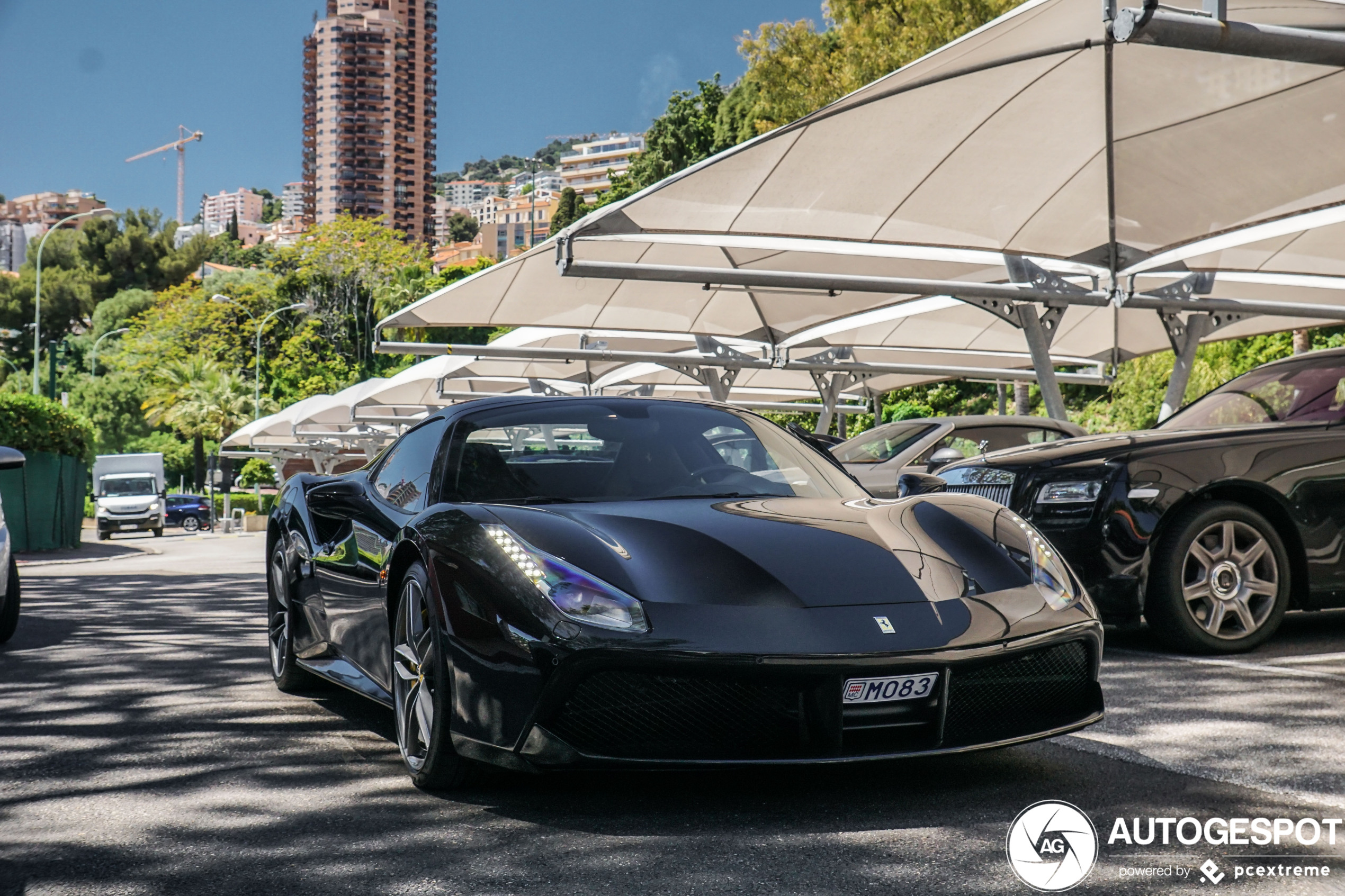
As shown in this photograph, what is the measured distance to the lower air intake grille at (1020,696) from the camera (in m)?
3.41

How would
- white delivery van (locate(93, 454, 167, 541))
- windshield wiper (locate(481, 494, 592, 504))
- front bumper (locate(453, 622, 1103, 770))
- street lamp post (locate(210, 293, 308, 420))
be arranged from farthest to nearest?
street lamp post (locate(210, 293, 308, 420)), white delivery van (locate(93, 454, 167, 541)), windshield wiper (locate(481, 494, 592, 504)), front bumper (locate(453, 622, 1103, 770))

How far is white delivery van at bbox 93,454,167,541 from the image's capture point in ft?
127

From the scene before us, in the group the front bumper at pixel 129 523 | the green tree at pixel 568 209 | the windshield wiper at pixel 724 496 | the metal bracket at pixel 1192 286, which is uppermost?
the green tree at pixel 568 209

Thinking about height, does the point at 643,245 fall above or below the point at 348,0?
below

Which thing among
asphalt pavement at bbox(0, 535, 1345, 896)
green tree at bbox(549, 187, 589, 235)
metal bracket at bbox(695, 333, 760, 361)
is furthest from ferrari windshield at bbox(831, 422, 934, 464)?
green tree at bbox(549, 187, 589, 235)

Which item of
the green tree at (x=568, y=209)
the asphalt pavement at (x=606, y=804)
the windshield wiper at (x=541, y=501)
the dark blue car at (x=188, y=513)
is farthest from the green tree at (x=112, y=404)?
the windshield wiper at (x=541, y=501)

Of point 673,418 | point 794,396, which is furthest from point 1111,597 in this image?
point 794,396

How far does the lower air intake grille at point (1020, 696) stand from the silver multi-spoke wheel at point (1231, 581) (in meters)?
2.77

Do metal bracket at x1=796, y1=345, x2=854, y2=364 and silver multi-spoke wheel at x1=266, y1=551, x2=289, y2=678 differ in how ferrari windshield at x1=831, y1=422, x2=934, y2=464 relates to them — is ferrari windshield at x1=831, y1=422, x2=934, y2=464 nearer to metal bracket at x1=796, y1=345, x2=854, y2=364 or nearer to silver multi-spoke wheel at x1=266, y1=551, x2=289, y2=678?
silver multi-spoke wheel at x1=266, y1=551, x2=289, y2=678

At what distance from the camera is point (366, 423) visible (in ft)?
111

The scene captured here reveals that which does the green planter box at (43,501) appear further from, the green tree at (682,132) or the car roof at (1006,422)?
the green tree at (682,132)

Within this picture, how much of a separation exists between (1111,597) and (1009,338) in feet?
49.2

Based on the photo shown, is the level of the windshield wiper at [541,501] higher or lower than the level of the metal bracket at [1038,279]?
lower

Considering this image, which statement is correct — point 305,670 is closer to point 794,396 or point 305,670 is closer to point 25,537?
point 25,537
